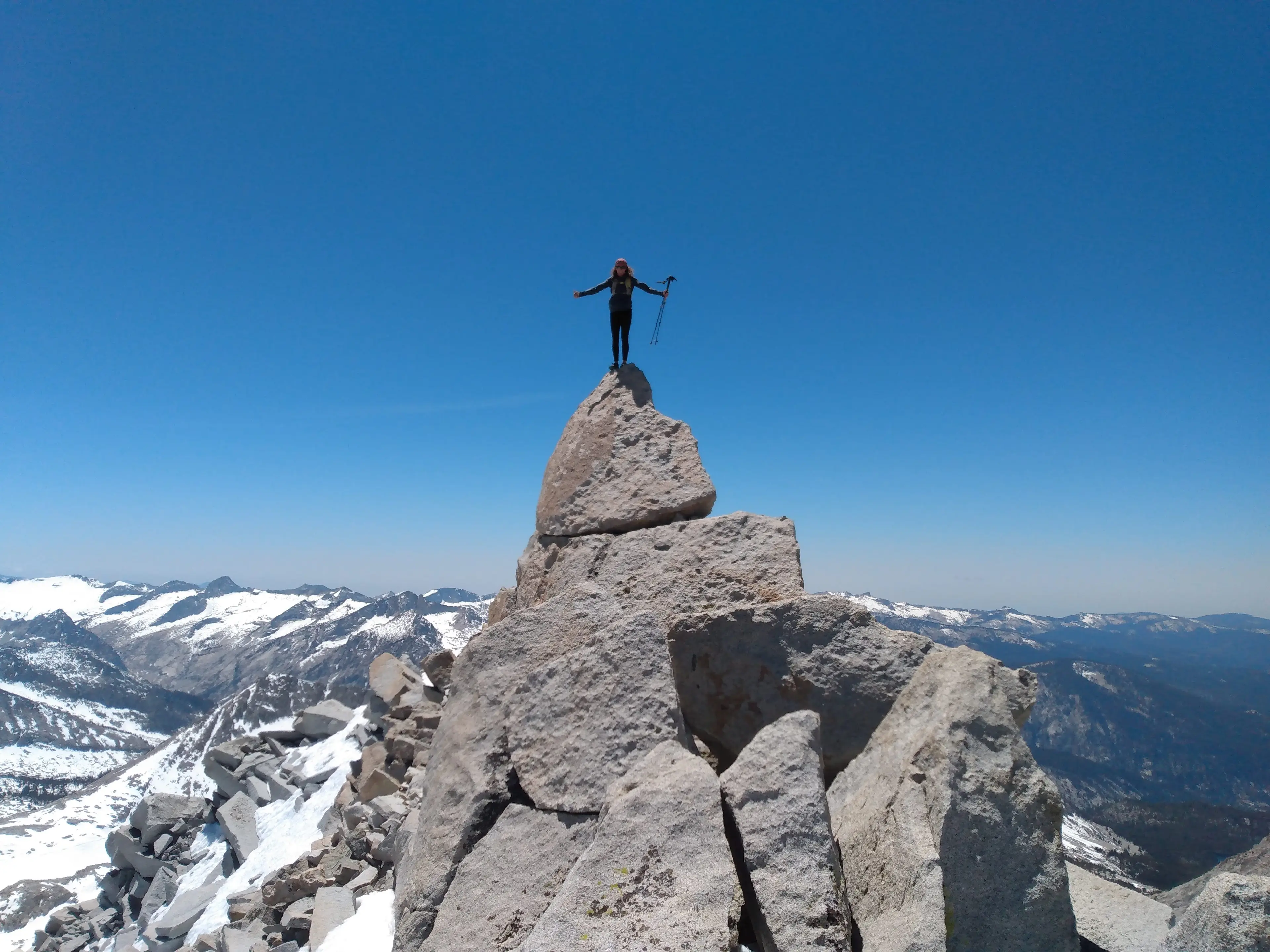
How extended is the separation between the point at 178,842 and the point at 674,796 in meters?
31.0

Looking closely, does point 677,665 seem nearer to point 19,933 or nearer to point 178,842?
point 178,842

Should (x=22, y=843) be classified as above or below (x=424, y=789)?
below

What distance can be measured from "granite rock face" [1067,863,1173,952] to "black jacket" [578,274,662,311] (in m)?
11.6

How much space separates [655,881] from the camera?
235 inches

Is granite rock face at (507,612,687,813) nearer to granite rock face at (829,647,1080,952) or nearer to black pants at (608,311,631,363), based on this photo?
granite rock face at (829,647,1080,952)

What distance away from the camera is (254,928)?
14531mm

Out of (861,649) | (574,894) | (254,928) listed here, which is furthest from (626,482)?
(254,928)

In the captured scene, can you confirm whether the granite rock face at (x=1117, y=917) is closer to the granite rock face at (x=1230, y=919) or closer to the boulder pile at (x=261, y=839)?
the granite rock face at (x=1230, y=919)

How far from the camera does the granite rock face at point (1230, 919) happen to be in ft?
18.3

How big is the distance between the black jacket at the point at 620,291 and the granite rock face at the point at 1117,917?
11.6 m

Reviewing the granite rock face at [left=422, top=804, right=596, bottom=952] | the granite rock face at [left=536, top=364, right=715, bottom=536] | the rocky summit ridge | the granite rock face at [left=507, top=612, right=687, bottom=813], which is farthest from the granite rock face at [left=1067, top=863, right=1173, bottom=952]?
the granite rock face at [left=536, top=364, right=715, bottom=536]

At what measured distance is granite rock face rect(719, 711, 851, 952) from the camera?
566 cm

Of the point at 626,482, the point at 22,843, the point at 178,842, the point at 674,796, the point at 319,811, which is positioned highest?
the point at 626,482

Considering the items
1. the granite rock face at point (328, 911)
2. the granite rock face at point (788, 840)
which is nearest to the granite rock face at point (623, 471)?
the granite rock face at point (788, 840)
